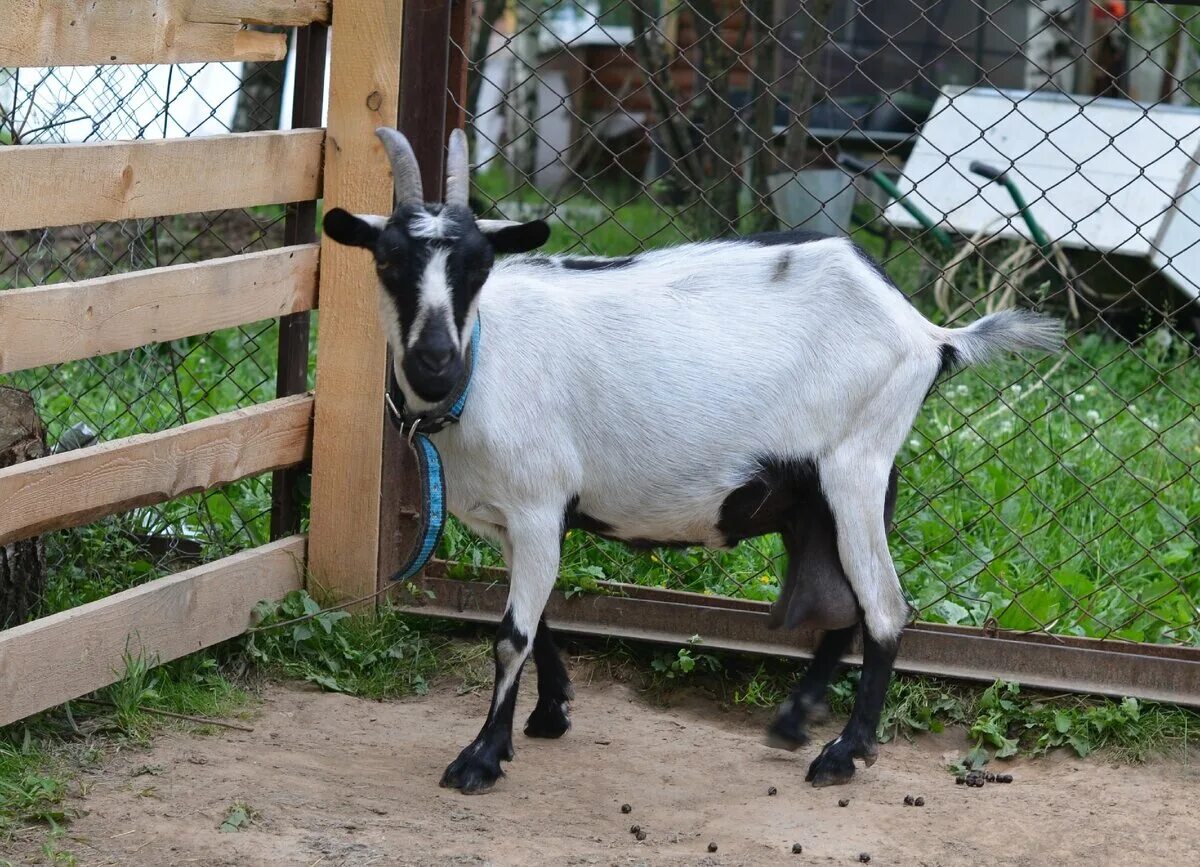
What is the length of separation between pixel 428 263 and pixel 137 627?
3.88 feet

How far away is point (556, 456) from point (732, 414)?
415 mm

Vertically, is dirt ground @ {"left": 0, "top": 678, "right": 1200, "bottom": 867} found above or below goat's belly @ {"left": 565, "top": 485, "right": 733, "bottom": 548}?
below

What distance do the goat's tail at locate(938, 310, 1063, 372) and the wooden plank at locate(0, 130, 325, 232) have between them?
168cm

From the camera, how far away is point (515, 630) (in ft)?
10.4

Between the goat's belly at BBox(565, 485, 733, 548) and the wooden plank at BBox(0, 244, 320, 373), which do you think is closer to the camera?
the wooden plank at BBox(0, 244, 320, 373)

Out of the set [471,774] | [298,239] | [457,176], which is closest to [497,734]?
[471,774]

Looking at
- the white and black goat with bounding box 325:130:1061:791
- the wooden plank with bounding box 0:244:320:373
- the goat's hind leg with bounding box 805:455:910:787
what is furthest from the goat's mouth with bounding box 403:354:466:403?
the goat's hind leg with bounding box 805:455:910:787

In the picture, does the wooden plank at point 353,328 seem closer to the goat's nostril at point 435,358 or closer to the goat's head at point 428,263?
the goat's head at point 428,263

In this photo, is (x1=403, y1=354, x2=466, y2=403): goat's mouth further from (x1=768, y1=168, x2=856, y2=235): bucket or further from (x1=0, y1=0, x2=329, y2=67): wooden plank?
(x1=768, y1=168, x2=856, y2=235): bucket

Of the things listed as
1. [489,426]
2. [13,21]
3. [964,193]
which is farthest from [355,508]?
[964,193]

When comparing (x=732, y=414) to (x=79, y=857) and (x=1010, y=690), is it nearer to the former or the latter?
(x=1010, y=690)

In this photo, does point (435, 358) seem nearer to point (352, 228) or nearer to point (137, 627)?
point (352, 228)

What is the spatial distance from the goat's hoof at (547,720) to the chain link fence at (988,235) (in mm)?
454

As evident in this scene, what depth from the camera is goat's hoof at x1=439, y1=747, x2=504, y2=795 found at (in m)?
3.12
